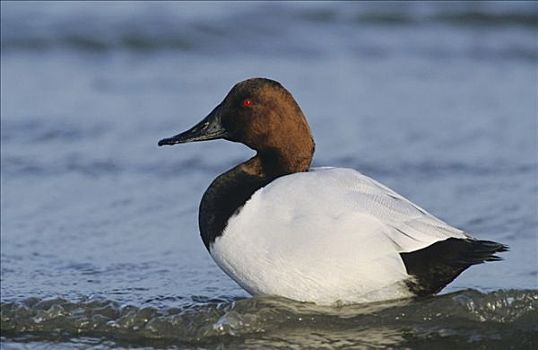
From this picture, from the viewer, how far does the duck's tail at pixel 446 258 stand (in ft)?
17.4

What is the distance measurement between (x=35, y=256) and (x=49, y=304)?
0.98 metres

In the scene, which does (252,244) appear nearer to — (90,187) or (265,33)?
(90,187)

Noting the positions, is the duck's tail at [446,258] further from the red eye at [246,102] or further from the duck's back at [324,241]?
the red eye at [246,102]

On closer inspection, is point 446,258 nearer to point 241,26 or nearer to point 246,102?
point 246,102

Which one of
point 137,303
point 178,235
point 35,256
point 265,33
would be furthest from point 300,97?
point 137,303

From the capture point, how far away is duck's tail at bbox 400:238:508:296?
5.30m

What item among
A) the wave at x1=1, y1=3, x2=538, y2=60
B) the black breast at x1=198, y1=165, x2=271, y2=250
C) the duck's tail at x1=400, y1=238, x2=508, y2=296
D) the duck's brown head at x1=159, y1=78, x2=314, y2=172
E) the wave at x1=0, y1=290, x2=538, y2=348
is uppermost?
the wave at x1=1, y1=3, x2=538, y2=60

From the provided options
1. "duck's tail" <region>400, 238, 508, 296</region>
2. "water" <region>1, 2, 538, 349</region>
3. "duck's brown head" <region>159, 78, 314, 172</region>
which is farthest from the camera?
"duck's brown head" <region>159, 78, 314, 172</region>

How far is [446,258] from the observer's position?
533 cm

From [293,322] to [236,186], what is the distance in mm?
638

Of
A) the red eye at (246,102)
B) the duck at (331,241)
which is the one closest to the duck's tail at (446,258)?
the duck at (331,241)

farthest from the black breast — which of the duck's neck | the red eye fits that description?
the red eye

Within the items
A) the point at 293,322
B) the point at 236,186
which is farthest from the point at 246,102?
the point at 293,322

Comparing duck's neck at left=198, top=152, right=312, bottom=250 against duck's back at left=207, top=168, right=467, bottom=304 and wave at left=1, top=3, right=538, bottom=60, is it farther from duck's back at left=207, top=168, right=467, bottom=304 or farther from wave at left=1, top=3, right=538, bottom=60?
wave at left=1, top=3, right=538, bottom=60
